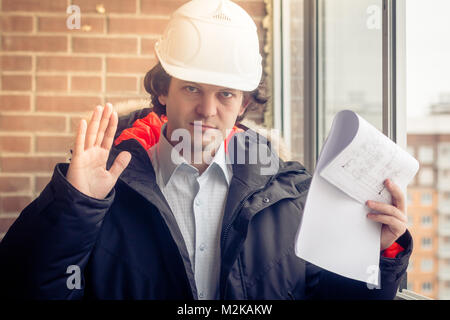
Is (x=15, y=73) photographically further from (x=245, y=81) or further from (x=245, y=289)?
(x=245, y=289)

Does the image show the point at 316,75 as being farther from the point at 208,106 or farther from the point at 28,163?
the point at 28,163

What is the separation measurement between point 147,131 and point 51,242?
44 centimetres

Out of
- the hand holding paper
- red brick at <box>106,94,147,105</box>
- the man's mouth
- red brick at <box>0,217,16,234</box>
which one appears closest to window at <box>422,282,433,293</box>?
the hand holding paper

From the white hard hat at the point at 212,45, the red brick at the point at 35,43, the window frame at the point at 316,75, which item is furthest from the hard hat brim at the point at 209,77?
the red brick at the point at 35,43

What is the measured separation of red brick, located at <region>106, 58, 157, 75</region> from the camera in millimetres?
1567

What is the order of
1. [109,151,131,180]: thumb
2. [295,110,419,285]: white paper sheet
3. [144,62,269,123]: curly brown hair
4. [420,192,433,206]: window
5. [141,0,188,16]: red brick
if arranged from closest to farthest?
[295,110,419,285]: white paper sheet < [109,151,131,180]: thumb < [420,192,433,206]: window < [144,62,269,123]: curly brown hair < [141,0,188,16]: red brick

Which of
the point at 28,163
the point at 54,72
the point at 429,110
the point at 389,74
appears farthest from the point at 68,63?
the point at 429,110

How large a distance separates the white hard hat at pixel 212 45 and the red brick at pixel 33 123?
82 centimetres

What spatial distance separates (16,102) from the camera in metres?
1.51

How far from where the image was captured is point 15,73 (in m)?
1.51

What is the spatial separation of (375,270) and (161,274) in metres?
0.41

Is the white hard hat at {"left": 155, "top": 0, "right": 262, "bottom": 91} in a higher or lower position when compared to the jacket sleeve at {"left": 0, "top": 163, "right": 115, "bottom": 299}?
higher

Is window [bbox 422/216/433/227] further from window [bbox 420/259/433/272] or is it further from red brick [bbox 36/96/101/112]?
red brick [bbox 36/96/101/112]
